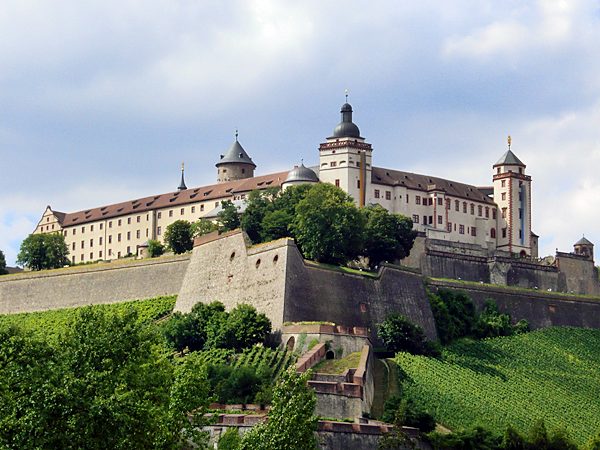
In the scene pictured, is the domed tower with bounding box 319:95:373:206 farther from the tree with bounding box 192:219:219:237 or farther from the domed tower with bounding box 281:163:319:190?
the tree with bounding box 192:219:219:237

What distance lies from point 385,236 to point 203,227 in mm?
15046

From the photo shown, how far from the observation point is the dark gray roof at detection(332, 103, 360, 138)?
102438 mm

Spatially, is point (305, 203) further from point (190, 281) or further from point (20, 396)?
point (20, 396)

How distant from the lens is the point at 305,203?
3391 inches

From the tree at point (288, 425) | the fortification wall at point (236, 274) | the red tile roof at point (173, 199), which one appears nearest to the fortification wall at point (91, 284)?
the fortification wall at point (236, 274)

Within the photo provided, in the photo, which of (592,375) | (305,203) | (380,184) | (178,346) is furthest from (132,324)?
(380,184)

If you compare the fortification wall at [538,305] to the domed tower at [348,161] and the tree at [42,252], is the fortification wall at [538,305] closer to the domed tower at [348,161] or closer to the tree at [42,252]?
the domed tower at [348,161]

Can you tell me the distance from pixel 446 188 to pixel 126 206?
27.3 meters

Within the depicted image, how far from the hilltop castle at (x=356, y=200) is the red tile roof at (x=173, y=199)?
0.34 ft

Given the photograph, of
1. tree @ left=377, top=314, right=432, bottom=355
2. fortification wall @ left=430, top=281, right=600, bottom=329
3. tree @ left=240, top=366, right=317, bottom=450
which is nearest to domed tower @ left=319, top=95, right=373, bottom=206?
fortification wall @ left=430, top=281, right=600, bottom=329

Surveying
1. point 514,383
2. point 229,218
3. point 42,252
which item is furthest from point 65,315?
point 514,383

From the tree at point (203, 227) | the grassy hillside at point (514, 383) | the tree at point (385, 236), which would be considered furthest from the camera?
the tree at point (203, 227)

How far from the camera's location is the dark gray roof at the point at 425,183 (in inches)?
4146

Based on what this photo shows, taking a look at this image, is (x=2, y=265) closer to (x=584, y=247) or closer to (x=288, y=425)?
(x=584, y=247)
